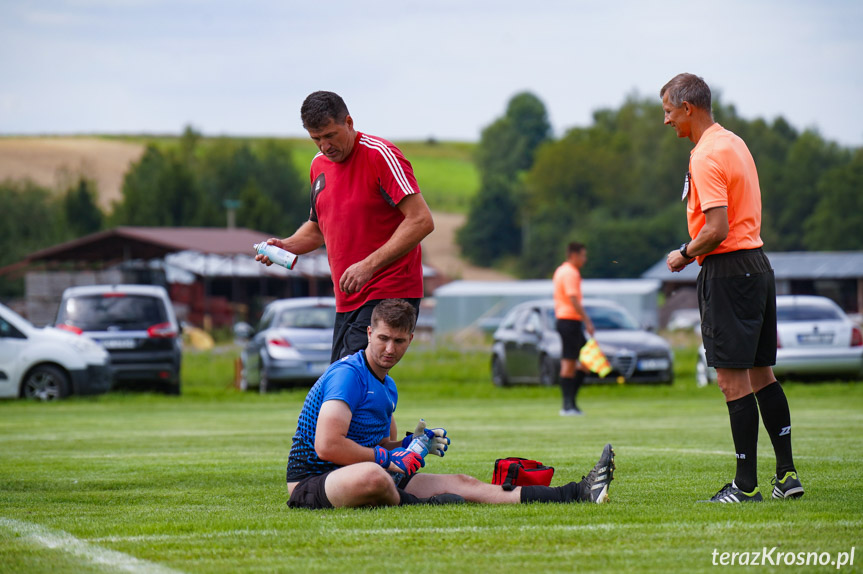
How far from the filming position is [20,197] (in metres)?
90.3

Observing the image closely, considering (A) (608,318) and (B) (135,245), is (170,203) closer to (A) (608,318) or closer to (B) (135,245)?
(B) (135,245)

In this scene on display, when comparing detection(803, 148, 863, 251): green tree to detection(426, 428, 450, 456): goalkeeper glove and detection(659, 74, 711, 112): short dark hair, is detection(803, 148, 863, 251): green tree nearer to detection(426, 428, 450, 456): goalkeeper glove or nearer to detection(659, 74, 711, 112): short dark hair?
detection(659, 74, 711, 112): short dark hair

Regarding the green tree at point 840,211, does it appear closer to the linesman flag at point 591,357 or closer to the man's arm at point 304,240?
the linesman flag at point 591,357

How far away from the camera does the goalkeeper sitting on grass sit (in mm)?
5820

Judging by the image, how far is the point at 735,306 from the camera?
6.24m

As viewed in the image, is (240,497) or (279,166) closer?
(240,497)

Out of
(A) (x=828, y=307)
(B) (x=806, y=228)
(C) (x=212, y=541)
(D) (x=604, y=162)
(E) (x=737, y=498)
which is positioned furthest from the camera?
(D) (x=604, y=162)

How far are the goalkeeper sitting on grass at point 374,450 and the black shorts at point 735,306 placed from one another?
0.78 m

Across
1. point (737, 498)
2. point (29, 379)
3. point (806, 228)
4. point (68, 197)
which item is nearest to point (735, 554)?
point (737, 498)

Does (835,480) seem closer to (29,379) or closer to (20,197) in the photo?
(29,379)

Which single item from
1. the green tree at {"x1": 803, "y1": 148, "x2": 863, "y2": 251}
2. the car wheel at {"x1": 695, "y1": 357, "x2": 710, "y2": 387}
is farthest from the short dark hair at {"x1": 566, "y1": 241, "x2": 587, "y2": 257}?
the green tree at {"x1": 803, "y1": 148, "x2": 863, "y2": 251}

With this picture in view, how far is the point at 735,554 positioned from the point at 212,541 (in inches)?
79.8

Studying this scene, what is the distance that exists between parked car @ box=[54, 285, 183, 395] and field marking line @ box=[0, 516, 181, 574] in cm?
1482

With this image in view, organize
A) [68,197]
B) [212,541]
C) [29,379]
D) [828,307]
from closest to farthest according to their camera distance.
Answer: [212,541]
[29,379]
[828,307]
[68,197]
